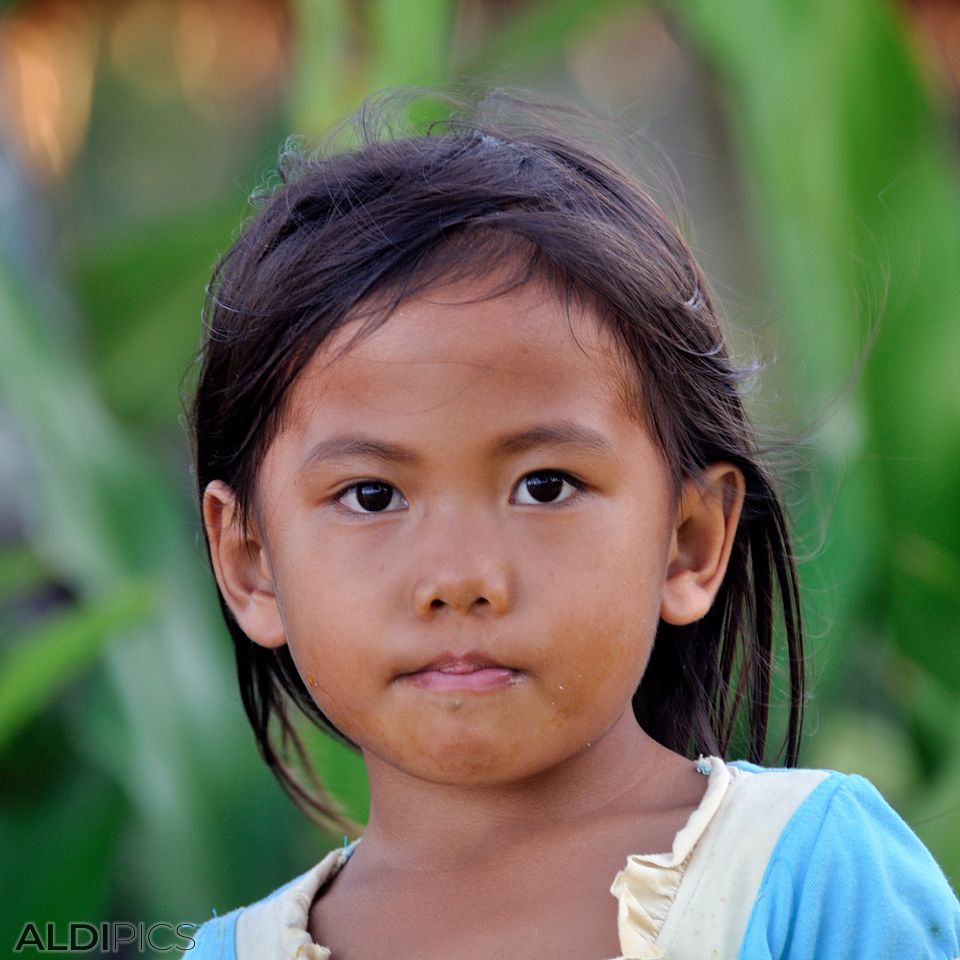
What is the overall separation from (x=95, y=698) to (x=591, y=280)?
46.9 inches

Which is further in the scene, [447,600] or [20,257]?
[20,257]

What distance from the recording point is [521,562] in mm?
838

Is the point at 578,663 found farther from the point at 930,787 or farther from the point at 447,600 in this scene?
the point at 930,787

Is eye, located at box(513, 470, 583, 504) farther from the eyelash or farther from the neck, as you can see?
the neck

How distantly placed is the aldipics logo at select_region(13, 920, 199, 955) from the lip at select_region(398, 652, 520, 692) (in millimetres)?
893

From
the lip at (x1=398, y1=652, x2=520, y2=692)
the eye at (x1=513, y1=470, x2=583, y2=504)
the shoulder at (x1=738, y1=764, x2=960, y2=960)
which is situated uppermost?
the eye at (x1=513, y1=470, x2=583, y2=504)

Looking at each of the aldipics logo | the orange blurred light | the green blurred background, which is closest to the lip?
the green blurred background

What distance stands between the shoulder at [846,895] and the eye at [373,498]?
272 millimetres

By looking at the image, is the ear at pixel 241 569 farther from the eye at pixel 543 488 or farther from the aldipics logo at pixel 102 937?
the aldipics logo at pixel 102 937

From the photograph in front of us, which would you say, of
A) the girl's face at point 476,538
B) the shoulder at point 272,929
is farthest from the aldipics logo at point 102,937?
the girl's face at point 476,538

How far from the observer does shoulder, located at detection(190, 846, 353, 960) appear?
3.12ft

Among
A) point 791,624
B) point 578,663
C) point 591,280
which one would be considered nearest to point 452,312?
point 591,280

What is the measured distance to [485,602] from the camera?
2.71ft

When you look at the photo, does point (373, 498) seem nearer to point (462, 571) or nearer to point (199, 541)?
point (462, 571)
